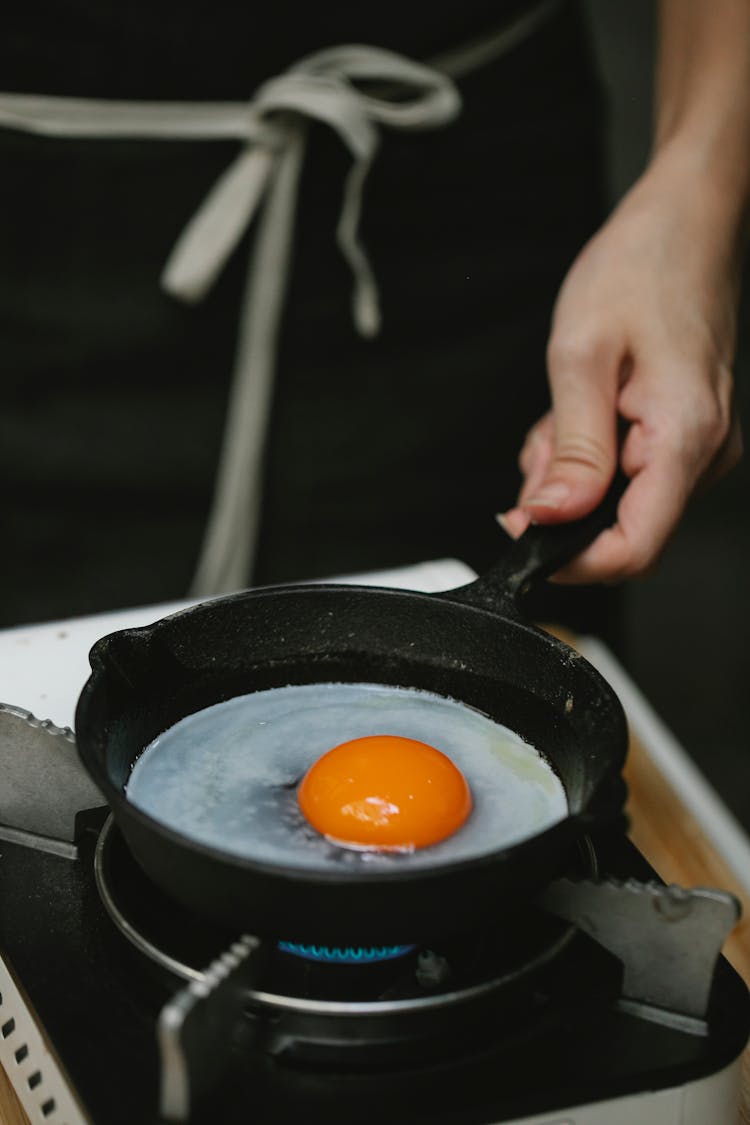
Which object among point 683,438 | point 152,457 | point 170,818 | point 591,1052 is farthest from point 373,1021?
point 152,457

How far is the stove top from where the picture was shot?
707 mm

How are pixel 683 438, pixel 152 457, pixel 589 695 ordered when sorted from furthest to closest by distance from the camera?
pixel 152 457
pixel 683 438
pixel 589 695

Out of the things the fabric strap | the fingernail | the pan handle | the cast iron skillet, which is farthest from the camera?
the fabric strap

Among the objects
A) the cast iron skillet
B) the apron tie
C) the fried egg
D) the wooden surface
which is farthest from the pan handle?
the apron tie

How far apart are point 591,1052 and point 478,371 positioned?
50.2 inches

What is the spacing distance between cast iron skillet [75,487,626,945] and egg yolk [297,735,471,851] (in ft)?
0.26

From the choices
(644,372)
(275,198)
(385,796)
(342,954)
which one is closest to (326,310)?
(275,198)

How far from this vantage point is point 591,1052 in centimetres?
74

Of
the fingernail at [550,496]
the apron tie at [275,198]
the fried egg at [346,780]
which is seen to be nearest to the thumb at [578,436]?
the fingernail at [550,496]

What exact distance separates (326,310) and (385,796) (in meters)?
1.04

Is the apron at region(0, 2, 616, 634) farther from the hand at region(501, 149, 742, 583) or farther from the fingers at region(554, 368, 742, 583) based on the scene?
the fingers at region(554, 368, 742, 583)

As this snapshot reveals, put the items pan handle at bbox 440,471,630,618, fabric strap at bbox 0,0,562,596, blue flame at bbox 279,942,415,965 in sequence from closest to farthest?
1. blue flame at bbox 279,942,415,965
2. pan handle at bbox 440,471,630,618
3. fabric strap at bbox 0,0,562,596

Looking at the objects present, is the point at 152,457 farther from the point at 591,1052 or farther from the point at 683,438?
the point at 591,1052

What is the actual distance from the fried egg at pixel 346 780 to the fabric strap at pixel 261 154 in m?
0.73
